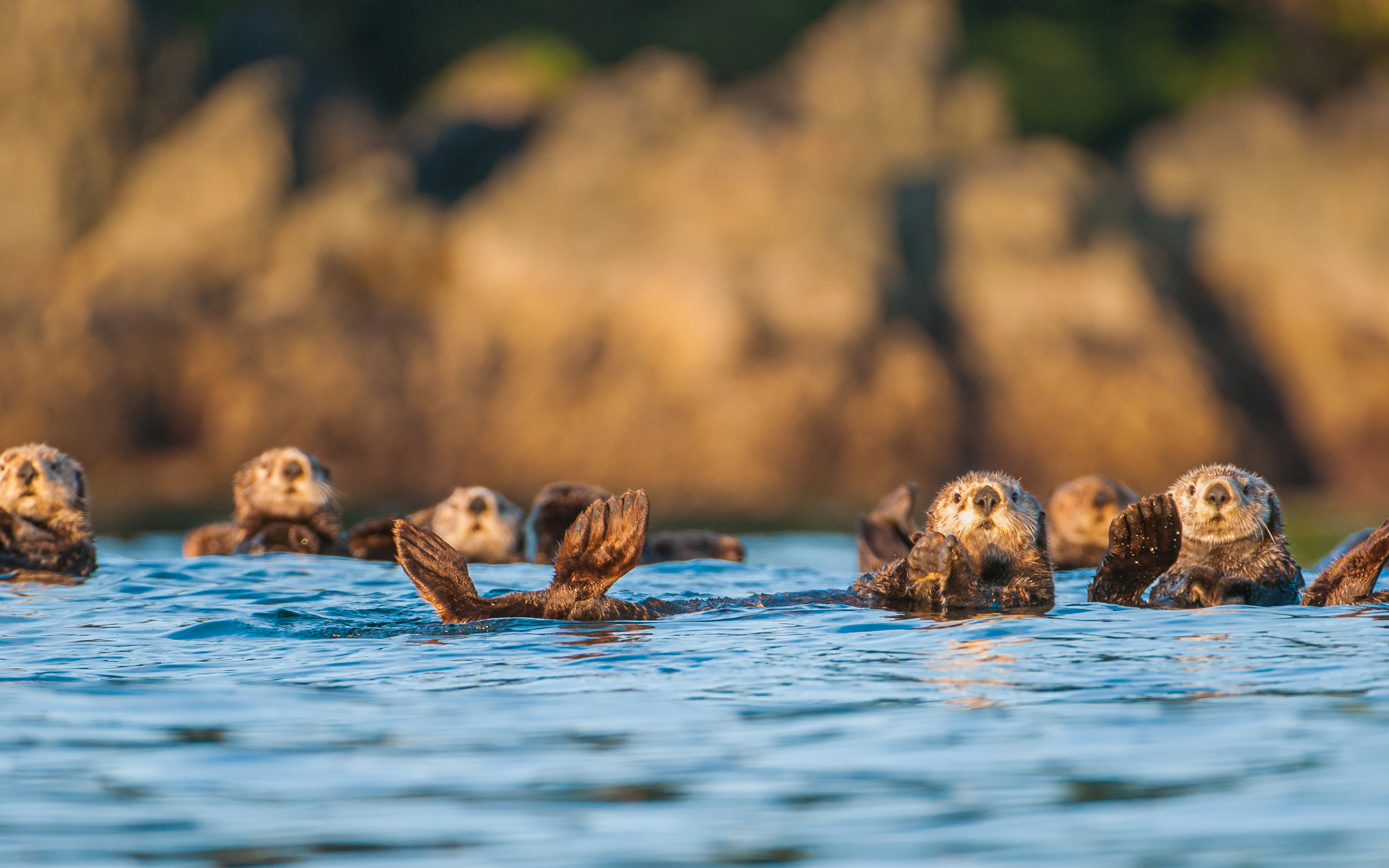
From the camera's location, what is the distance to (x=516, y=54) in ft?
90.8

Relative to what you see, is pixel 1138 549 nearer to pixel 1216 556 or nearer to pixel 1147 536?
pixel 1147 536

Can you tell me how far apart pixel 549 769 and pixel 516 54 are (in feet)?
81.8

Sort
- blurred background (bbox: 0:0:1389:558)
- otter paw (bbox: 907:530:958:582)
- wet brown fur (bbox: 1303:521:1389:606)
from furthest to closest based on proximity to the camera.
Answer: blurred background (bbox: 0:0:1389:558) < otter paw (bbox: 907:530:958:582) < wet brown fur (bbox: 1303:521:1389:606)

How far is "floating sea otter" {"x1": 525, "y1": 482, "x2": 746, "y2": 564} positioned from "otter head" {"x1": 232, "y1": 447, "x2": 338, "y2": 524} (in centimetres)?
142

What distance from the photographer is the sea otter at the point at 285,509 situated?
9688mm

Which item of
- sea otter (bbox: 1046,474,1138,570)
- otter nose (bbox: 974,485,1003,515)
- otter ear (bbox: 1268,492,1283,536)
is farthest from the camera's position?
sea otter (bbox: 1046,474,1138,570)

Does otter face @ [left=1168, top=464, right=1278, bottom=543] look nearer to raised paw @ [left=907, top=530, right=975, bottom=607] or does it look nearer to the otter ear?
the otter ear

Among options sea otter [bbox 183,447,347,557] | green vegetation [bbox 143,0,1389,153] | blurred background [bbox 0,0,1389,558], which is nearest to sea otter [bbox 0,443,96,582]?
sea otter [bbox 183,447,347,557]

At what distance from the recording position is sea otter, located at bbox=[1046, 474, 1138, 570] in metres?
9.52

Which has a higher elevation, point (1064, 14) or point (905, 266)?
point (1064, 14)

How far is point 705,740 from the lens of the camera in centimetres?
438

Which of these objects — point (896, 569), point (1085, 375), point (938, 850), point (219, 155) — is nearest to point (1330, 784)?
point (938, 850)

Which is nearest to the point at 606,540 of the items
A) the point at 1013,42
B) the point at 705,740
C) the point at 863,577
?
the point at 863,577

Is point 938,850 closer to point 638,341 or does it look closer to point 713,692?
point 713,692
